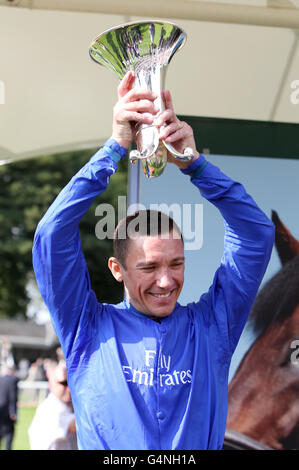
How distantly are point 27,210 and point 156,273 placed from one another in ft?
52.0

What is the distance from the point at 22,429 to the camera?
1398cm

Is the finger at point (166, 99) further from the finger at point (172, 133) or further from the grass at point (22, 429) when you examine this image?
the grass at point (22, 429)

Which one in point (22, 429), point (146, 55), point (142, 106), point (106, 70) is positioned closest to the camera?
point (142, 106)

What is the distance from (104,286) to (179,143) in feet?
47.6

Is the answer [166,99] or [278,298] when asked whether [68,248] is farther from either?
[278,298]

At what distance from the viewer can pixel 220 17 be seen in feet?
11.4

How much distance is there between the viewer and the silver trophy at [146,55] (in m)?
1.97

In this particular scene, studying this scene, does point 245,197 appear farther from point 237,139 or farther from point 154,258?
point 237,139

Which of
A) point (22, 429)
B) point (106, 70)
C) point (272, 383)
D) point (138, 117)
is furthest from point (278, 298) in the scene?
point (22, 429)

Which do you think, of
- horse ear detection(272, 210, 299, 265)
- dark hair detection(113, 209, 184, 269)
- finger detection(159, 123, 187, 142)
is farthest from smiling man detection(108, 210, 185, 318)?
horse ear detection(272, 210, 299, 265)

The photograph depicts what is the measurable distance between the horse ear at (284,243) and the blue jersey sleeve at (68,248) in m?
2.17

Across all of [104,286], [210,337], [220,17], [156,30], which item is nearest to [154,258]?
[210,337]

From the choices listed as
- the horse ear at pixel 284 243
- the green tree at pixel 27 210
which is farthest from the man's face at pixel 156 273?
the green tree at pixel 27 210

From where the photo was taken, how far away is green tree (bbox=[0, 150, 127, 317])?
17.0 m
